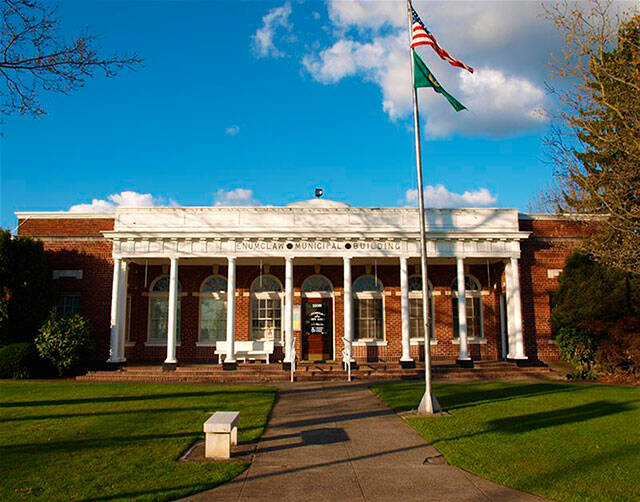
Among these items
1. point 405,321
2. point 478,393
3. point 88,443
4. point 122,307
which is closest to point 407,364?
point 405,321

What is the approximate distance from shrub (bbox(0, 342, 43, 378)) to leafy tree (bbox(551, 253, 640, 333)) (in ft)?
58.9

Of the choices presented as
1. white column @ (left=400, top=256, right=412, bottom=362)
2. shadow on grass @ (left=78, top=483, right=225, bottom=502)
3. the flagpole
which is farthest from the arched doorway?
shadow on grass @ (left=78, top=483, right=225, bottom=502)

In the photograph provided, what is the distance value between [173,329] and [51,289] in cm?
537

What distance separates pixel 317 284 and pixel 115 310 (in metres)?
7.77

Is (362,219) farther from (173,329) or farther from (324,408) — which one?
(324,408)

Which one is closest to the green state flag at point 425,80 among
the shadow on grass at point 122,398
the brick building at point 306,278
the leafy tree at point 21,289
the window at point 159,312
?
the brick building at point 306,278

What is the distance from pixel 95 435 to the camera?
9.04 metres

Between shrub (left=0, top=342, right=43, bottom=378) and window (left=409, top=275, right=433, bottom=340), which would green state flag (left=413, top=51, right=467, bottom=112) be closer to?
window (left=409, top=275, right=433, bottom=340)

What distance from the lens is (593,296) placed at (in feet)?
57.1

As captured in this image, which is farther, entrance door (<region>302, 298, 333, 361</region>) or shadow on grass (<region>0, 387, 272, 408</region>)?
entrance door (<region>302, 298, 333, 361</region>)

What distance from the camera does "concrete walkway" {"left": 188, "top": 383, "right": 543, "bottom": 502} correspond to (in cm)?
610

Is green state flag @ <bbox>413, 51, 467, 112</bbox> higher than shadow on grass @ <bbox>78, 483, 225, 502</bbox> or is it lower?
higher

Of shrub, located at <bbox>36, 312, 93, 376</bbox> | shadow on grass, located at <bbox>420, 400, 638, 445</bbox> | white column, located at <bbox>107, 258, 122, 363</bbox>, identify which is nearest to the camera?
shadow on grass, located at <bbox>420, 400, 638, 445</bbox>

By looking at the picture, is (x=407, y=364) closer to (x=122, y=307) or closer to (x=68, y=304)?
(x=122, y=307)
